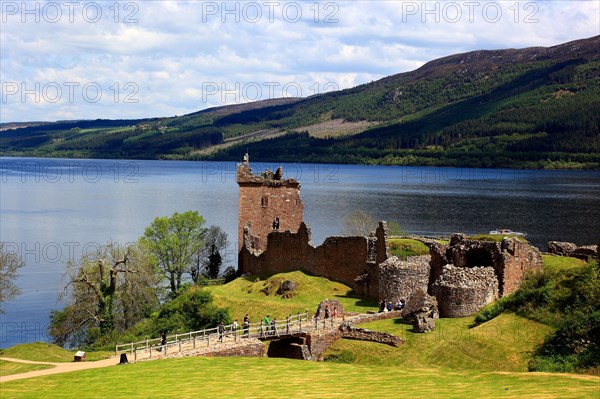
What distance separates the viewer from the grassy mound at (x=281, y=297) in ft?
178

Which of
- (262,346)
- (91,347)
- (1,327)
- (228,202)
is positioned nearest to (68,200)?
(228,202)


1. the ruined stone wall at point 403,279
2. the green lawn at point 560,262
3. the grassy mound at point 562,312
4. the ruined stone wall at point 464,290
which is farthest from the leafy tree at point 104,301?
the green lawn at point 560,262

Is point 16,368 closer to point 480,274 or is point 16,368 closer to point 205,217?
point 480,274

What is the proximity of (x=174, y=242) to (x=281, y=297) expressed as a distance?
23.6 metres

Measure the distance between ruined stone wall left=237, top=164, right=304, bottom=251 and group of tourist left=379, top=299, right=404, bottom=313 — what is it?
23.1m

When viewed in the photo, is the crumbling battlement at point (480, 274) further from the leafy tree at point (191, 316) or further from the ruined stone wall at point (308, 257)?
the leafy tree at point (191, 316)

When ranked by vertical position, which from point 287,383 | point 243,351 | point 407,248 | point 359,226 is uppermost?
point 407,248

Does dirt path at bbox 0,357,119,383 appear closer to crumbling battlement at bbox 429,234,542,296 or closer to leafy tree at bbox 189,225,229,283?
crumbling battlement at bbox 429,234,542,296

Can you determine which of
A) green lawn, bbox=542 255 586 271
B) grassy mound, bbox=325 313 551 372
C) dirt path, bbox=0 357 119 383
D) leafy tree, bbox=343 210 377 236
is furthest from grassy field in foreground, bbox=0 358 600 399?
leafy tree, bbox=343 210 377 236

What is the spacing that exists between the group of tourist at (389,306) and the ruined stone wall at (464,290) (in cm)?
265

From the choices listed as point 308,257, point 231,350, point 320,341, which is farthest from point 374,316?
point 308,257

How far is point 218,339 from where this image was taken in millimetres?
40875

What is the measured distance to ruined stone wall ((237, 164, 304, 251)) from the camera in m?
71.2

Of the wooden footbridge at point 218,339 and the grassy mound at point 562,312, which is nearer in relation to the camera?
the grassy mound at point 562,312
